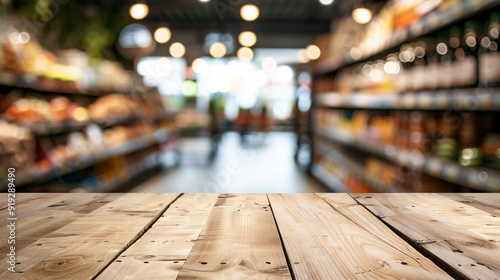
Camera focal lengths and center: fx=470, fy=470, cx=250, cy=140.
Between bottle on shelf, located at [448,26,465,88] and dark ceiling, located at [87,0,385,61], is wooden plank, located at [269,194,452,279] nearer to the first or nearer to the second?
bottle on shelf, located at [448,26,465,88]

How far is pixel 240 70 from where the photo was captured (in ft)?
Result: 64.8

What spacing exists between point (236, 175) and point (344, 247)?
650cm

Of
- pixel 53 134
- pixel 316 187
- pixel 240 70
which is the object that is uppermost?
pixel 240 70

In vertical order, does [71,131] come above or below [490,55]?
below

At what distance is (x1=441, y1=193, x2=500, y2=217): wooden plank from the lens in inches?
50.0

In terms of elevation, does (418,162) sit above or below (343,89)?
below

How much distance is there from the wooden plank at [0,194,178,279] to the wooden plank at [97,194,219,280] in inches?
0.9

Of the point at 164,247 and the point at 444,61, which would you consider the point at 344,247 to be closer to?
the point at 164,247

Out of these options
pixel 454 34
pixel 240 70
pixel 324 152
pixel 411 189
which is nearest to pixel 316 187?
pixel 324 152

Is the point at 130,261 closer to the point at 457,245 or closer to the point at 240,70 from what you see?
the point at 457,245

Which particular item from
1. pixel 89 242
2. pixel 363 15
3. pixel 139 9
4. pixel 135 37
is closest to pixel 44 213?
pixel 89 242

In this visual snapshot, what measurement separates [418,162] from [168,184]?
4.16 meters

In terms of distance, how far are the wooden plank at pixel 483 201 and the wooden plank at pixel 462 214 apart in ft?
0.09

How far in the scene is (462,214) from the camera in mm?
1207
